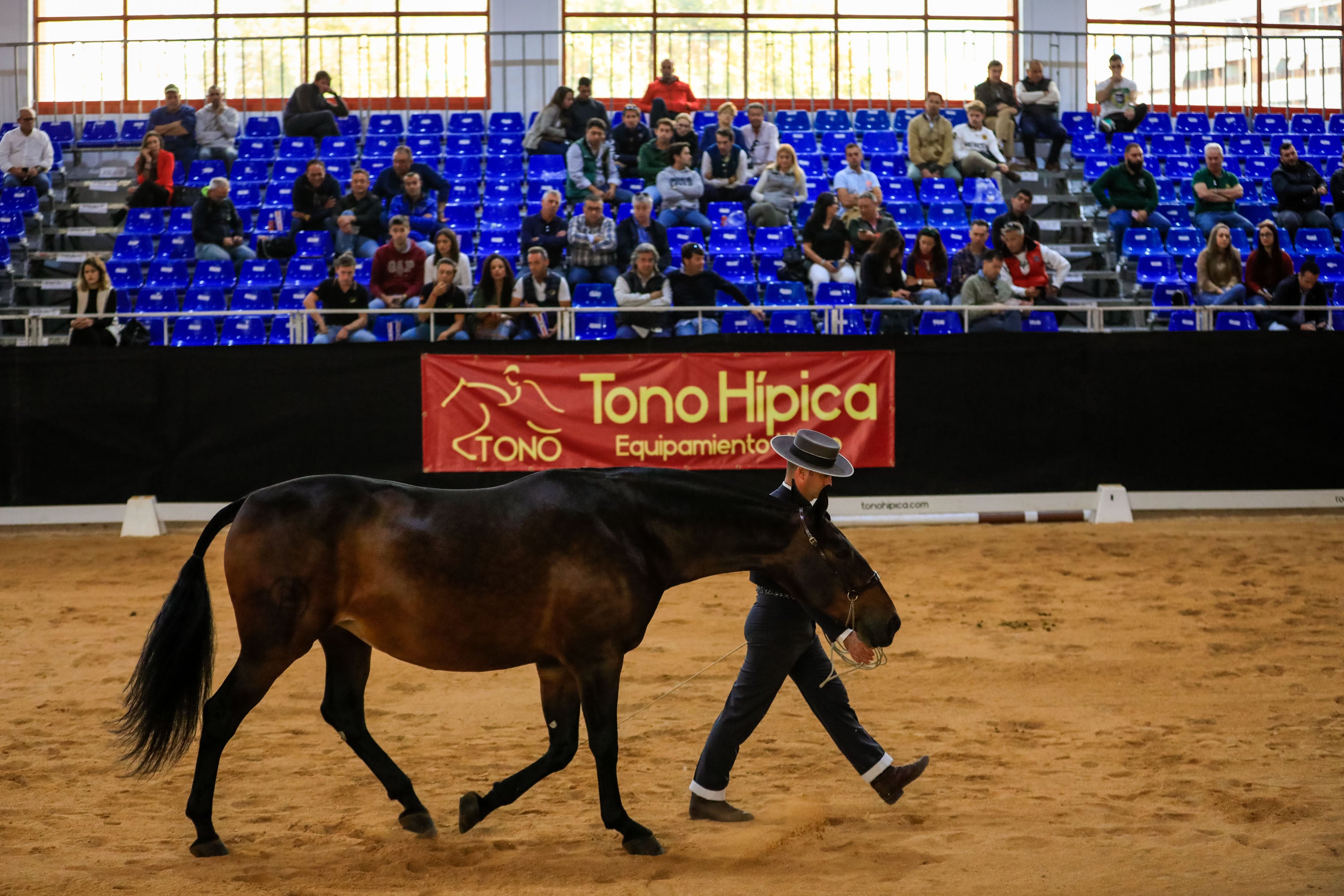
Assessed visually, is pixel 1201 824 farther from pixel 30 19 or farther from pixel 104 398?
pixel 30 19

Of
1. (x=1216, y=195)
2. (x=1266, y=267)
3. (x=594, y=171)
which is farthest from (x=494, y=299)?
(x=1216, y=195)

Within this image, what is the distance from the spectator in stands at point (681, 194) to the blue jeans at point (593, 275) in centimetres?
180

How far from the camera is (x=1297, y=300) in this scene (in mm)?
15617

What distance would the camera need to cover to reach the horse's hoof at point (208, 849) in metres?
5.76

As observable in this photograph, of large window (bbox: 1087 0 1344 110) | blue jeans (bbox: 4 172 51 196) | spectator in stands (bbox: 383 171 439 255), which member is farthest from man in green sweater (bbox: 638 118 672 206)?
large window (bbox: 1087 0 1344 110)

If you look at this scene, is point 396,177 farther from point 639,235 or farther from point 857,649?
point 857,649

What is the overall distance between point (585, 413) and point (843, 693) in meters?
7.68

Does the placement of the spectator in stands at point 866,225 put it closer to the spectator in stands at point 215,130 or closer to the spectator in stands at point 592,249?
the spectator in stands at point 592,249

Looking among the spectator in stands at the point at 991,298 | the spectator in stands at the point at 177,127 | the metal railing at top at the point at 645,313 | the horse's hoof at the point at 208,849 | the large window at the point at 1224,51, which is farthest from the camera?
the large window at the point at 1224,51

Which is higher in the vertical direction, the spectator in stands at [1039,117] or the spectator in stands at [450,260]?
the spectator in stands at [1039,117]

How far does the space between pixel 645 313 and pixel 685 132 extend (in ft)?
14.9

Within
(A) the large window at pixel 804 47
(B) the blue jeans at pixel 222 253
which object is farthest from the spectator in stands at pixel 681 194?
(B) the blue jeans at pixel 222 253

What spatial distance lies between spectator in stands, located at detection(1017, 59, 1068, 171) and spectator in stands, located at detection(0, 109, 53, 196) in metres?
14.5

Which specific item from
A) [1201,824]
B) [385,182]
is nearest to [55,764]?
[1201,824]
